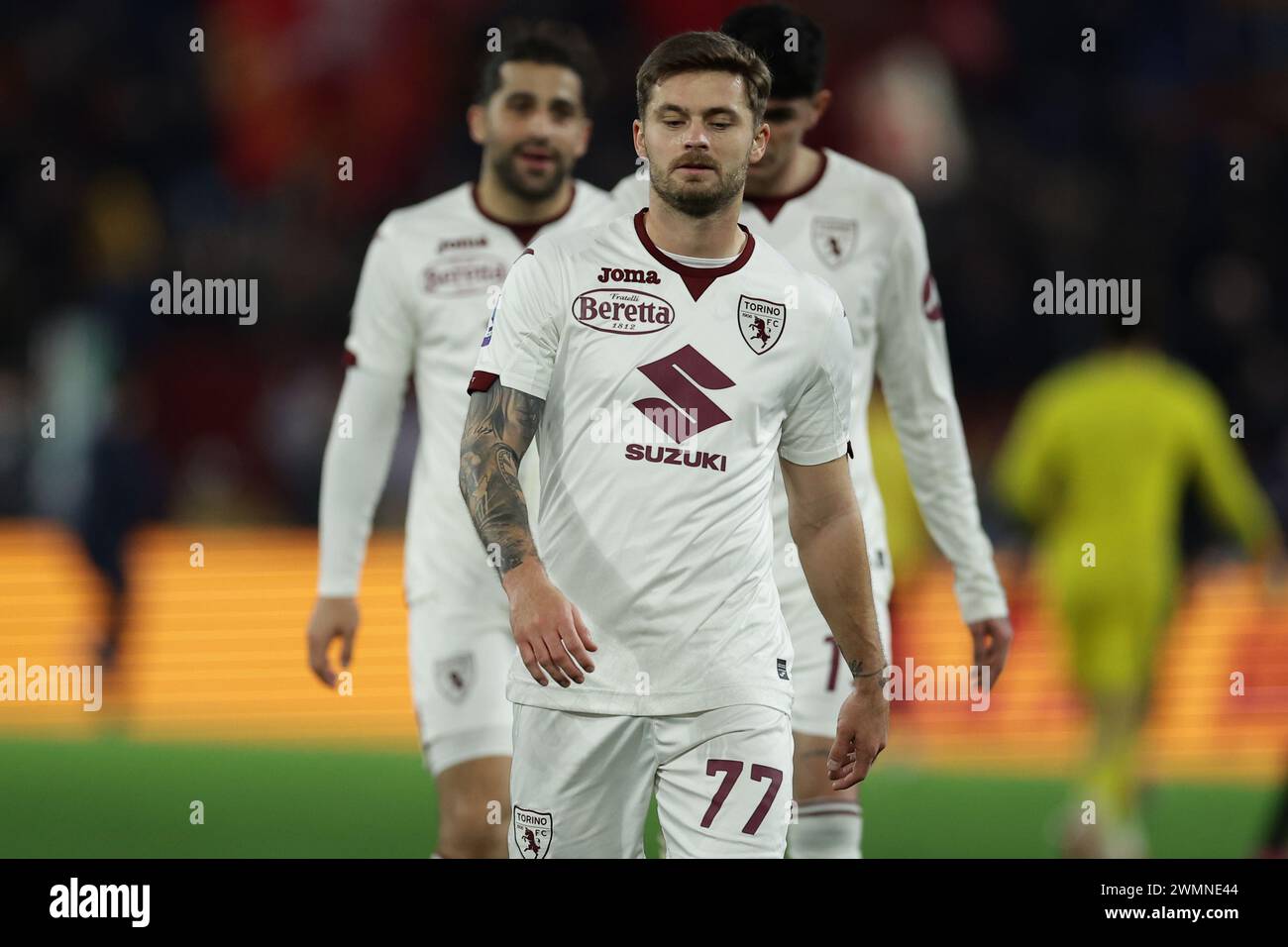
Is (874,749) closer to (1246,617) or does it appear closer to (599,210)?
(599,210)

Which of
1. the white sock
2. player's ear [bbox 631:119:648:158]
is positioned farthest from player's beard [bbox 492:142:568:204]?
the white sock

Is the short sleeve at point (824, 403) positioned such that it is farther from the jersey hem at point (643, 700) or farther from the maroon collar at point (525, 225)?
the maroon collar at point (525, 225)

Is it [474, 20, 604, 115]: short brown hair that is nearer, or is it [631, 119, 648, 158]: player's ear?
[631, 119, 648, 158]: player's ear

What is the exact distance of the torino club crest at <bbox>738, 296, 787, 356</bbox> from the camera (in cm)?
446

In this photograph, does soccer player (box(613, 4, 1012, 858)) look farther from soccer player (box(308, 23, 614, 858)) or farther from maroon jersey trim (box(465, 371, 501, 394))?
maroon jersey trim (box(465, 371, 501, 394))

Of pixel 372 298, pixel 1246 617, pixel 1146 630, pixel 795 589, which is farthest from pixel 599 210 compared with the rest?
pixel 1246 617

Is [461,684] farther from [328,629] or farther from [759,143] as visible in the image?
[759,143]

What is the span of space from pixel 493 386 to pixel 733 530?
0.62 metres

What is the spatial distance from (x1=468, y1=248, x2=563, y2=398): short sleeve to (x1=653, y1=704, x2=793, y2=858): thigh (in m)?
0.81

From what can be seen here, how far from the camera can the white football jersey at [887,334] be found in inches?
224
